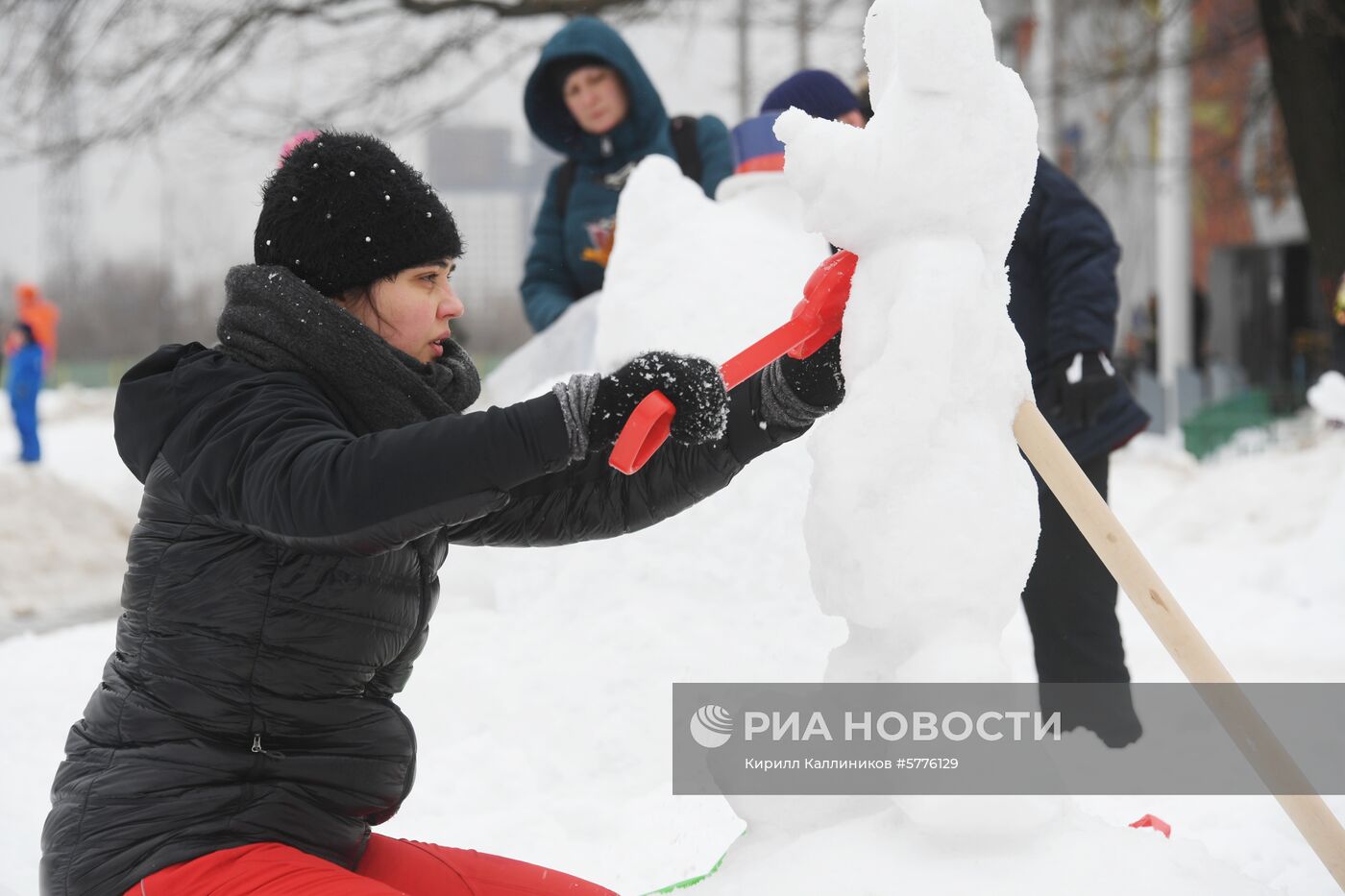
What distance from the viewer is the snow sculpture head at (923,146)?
164 cm

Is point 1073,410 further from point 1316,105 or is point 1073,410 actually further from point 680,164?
point 1316,105

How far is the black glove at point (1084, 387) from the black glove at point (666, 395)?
1634 millimetres

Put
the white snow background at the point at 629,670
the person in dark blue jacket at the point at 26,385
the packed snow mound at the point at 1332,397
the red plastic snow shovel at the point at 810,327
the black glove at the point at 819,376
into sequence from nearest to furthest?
the red plastic snow shovel at the point at 810,327 → the black glove at the point at 819,376 → the white snow background at the point at 629,670 → the packed snow mound at the point at 1332,397 → the person in dark blue jacket at the point at 26,385

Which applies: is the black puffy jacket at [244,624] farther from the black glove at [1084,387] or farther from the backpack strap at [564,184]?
the backpack strap at [564,184]

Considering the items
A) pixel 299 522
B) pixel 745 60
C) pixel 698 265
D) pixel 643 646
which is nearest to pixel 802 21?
pixel 745 60

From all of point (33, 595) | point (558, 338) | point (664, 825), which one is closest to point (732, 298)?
point (558, 338)

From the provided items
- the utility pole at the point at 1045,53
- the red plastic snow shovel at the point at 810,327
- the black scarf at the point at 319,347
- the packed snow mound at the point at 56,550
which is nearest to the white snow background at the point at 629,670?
the red plastic snow shovel at the point at 810,327

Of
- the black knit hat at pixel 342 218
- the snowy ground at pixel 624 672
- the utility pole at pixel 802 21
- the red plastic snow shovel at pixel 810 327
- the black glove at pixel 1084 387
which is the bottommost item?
the snowy ground at pixel 624 672

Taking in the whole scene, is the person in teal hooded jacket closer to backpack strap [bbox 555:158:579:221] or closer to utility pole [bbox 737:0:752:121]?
backpack strap [bbox 555:158:579:221]

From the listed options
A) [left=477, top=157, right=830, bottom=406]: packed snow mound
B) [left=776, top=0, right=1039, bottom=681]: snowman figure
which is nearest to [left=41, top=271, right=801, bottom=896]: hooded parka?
[left=776, top=0, right=1039, bottom=681]: snowman figure

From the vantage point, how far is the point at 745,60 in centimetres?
925

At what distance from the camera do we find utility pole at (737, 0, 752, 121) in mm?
8250

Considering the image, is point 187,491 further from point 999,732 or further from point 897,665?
point 999,732

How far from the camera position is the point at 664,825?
2.85 metres
